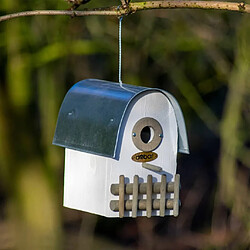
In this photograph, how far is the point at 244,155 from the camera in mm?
6543

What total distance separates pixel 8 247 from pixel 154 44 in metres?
3.27

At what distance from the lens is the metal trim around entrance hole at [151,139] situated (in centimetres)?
312

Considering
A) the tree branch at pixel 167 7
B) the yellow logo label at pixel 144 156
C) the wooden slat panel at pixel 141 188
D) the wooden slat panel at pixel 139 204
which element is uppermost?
the tree branch at pixel 167 7

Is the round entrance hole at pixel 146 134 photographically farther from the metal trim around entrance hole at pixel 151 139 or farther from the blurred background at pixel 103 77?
the blurred background at pixel 103 77

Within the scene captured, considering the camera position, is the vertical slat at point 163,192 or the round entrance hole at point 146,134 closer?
the vertical slat at point 163,192

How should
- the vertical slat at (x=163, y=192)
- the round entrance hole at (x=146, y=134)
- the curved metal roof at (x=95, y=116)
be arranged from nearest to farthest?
the curved metal roof at (x=95, y=116)
the vertical slat at (x=163, y=192)
the round entrance hole at (x=146, y=134)

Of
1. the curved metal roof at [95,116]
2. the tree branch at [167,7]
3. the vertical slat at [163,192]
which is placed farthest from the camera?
the vertical slat at [163,192]

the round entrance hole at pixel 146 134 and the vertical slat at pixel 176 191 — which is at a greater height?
the round entrance hole at pixel 146 134

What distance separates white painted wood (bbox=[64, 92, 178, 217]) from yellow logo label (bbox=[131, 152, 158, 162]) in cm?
2

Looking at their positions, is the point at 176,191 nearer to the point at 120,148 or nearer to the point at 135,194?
the point at 135,194

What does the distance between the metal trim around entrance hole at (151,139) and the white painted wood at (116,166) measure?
18 mm

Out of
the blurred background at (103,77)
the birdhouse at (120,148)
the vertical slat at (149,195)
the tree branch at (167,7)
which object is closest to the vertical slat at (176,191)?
the birdhouse at (120,148)

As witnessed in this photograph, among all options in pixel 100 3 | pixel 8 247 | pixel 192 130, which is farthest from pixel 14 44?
pixel 192 130

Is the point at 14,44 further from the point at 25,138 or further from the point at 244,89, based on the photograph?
the point at 244,89
